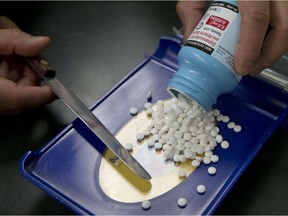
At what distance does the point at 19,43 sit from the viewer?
66 centimetres

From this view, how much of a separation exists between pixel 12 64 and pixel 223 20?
43cm

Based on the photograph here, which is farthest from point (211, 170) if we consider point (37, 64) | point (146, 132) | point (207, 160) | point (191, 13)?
point (37, 64)

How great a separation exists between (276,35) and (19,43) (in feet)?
1.47

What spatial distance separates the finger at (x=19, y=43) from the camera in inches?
26.0

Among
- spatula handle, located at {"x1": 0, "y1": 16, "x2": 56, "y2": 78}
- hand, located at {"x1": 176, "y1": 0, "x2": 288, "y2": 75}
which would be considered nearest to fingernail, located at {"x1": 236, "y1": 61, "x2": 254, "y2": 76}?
hand, located at {"x1": 176, "y1": 0, "x2": 288, "y2": 75}

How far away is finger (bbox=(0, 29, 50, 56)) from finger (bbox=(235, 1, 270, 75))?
38 cm

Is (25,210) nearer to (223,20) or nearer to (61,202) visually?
(61,202)

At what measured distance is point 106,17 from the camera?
862 millimetres

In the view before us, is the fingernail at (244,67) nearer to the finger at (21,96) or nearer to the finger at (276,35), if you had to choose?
the finger at (276,35)

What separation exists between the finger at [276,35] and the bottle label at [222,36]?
5 cm

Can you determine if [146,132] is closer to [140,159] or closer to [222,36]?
[140,159]

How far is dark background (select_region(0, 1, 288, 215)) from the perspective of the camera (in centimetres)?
54

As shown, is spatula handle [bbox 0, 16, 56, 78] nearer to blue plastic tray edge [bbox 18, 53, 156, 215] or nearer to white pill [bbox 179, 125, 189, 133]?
blue plastic tray edge [bbox 18, 53, 156, 215]

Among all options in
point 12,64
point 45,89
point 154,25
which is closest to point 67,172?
point 45,89
